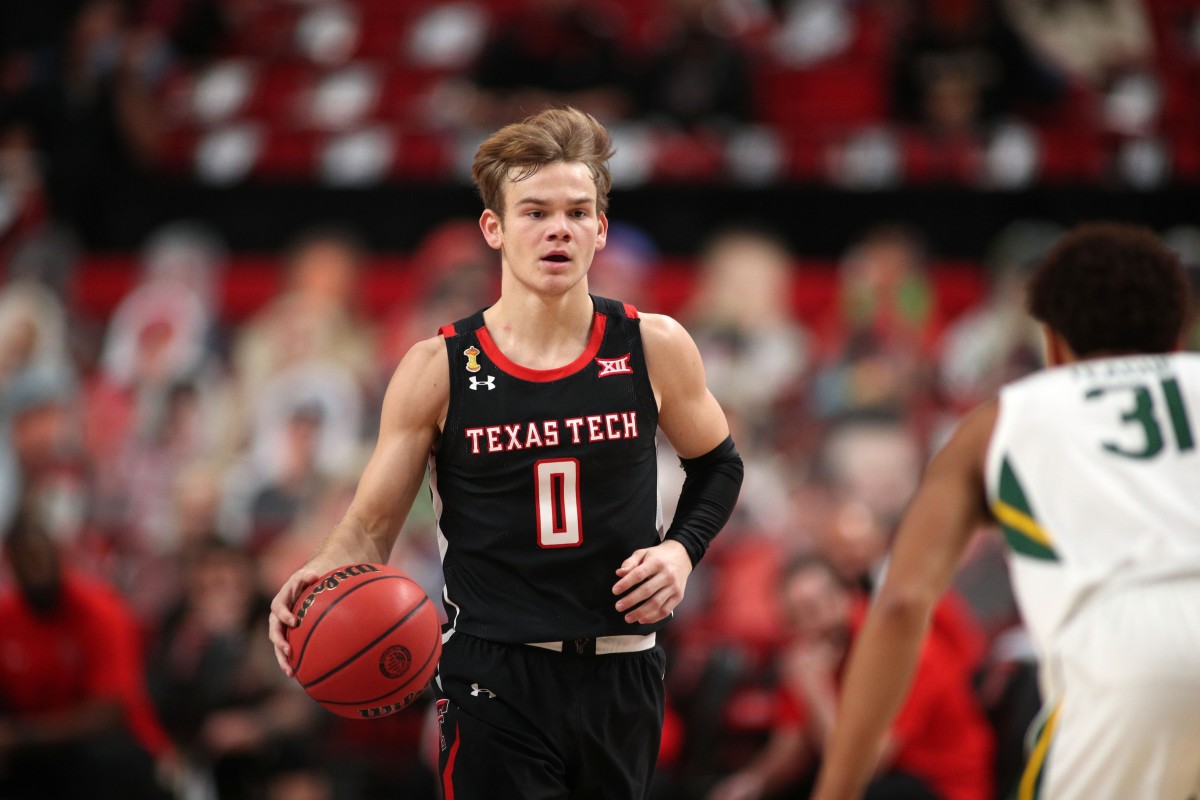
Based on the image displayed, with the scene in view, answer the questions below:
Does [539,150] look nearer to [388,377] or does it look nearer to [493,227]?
[493,227]

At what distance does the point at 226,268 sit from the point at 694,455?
770cm

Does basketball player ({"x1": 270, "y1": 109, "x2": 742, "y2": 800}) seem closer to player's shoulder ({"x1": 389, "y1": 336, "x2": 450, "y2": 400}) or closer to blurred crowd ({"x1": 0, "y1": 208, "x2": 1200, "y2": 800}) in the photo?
player's shoulder ({"x1": 389, "y1": 336, "x2": 450, "y2": 400})

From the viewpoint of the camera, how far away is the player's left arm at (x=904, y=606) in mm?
3084

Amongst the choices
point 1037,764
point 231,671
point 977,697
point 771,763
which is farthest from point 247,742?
point 1037,764

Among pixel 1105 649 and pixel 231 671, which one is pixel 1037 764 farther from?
pixel 231 671

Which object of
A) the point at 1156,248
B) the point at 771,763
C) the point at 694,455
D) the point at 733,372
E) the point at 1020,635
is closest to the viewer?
the point at 1156,248

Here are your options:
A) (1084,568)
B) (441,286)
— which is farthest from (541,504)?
(441,286)

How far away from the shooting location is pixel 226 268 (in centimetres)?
1095

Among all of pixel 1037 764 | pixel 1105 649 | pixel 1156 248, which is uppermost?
pixel 1156 248

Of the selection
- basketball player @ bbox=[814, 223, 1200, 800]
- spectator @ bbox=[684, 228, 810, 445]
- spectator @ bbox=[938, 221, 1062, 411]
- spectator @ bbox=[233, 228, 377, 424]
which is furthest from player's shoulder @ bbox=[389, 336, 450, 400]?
spectator @ bbox=[233, 228, 377, 424]

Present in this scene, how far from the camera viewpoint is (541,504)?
3.80 m

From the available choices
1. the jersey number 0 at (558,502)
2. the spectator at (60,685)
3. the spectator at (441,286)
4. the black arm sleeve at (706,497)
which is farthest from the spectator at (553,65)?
the jersey number 0 at (558,502)

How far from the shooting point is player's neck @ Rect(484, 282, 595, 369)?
12.9 ft

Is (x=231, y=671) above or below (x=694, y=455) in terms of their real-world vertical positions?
below
